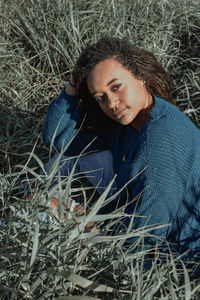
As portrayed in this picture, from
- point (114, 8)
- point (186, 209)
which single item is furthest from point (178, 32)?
point (186, 209)

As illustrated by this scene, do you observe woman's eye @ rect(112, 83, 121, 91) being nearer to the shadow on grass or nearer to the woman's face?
the woman's face

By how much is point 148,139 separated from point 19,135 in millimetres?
1291

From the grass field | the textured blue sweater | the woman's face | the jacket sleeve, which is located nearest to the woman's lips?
the woman's face

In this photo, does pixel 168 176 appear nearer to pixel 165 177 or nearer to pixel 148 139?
pixel 165 177

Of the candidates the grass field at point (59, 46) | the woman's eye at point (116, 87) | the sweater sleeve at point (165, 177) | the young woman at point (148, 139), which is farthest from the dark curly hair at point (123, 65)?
the grass field at point (59, 46)

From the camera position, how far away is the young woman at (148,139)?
1.62 m

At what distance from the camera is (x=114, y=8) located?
2.88 meters

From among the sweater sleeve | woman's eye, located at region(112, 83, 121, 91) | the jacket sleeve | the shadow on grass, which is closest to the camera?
the sweater sleeve

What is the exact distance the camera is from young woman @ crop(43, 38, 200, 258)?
1.62m

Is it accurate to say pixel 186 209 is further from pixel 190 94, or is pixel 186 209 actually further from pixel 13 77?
pixel 13 77

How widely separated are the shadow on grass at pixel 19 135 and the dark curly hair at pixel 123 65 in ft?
1.80

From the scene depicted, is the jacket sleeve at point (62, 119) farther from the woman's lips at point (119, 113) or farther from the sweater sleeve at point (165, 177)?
the sweater sleeve at point (165, 177)

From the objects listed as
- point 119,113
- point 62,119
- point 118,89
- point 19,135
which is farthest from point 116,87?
point 19,135

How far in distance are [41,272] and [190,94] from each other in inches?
71.9
